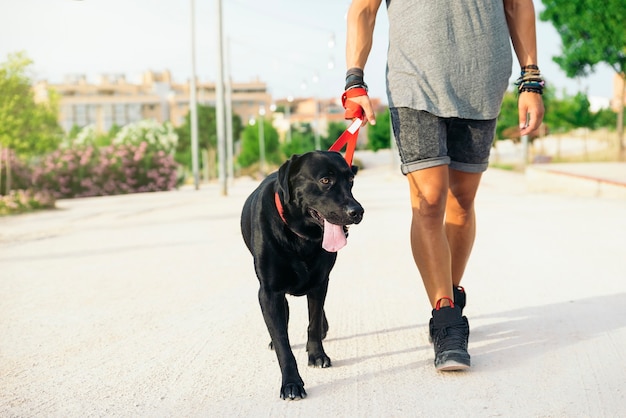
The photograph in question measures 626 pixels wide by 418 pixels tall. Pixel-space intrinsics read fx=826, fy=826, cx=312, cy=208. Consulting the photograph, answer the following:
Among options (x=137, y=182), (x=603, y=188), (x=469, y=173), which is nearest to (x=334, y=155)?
(x=469, y=173)

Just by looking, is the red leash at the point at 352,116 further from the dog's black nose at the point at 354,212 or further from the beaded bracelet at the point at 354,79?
the dog's black nose at the point at 354,212

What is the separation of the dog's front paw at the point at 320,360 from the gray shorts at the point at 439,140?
2.96ft

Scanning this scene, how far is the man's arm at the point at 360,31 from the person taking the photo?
382cm

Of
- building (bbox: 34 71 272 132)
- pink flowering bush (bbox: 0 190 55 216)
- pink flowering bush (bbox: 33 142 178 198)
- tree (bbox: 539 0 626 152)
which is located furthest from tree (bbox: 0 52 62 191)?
building (bbox: 34 71 272 132)

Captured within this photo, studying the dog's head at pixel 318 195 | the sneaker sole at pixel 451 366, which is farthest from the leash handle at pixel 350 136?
the sneaker sole at pixel 451 366

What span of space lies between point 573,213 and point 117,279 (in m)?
7.20

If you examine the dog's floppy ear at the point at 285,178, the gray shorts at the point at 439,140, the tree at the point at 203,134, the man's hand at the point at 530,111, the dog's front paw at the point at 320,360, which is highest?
the tree at the point at 203,134

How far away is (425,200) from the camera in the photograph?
12.3ft

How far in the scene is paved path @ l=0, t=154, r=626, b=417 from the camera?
308 centimetres

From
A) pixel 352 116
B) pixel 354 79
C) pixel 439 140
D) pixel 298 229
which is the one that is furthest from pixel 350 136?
pixel 298 229

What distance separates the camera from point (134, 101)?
14475 cm

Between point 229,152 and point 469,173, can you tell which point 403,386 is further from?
point 229,152

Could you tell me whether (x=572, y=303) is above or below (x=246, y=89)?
below

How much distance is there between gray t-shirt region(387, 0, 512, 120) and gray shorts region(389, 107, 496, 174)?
0.06m
